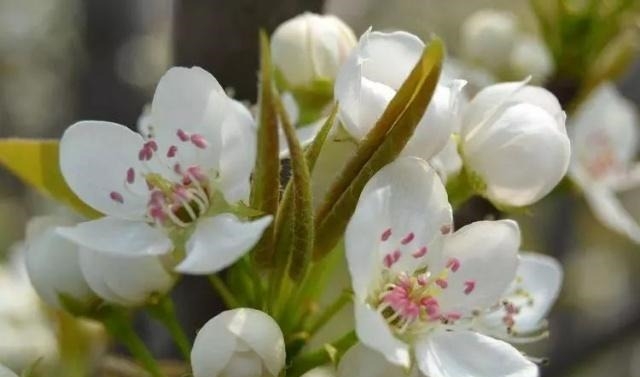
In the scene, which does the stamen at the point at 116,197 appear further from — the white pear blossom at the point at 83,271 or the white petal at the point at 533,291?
the white petal at the point at 533,291

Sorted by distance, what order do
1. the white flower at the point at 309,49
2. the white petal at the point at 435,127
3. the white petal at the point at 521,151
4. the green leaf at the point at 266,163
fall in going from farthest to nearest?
the white flower at the point at 309,49, the white petal at the point at 521,151, the white petal at the point at 435,127, the green leaf at the point at 266,163

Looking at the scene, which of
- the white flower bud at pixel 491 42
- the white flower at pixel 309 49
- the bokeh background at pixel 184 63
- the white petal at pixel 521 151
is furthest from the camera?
the white flower bud at pixel 491 42

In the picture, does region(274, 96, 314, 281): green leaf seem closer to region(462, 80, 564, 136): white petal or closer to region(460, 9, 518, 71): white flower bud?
region(462, 80, 564, 136): white petal

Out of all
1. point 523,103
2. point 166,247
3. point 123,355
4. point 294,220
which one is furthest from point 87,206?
point 123,355

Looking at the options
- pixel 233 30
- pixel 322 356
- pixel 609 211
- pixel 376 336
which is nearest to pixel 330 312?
pixel 322 356

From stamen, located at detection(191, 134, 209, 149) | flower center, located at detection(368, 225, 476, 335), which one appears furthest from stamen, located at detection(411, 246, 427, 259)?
stamen, located at detection(191, 134, 209, 149)

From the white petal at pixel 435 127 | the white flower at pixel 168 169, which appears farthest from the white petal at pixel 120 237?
the white petal at pixel 435 127

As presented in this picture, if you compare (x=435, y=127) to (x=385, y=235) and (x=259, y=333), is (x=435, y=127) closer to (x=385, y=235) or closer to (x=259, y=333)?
(x=385, y=235)
